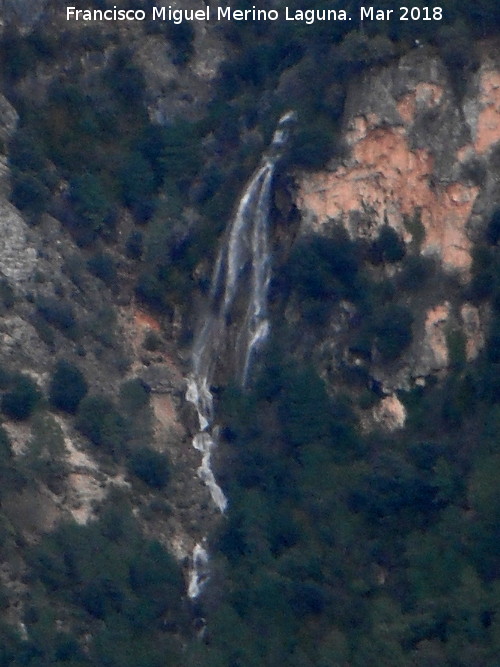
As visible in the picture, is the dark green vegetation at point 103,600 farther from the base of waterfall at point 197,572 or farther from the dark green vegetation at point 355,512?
the dark green vegetation at point 355,512

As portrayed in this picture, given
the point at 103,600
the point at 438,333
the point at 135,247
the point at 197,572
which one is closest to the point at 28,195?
the point at 135,247

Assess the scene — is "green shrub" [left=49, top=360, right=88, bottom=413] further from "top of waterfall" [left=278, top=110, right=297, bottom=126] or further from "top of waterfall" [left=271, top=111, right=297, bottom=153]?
"top of waterfall" [left=278, top=110, right=297, bottom=126]

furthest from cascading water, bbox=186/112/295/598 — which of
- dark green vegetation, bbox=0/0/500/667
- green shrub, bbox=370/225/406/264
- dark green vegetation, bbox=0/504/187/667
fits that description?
dark green vegetation, bbox=0/504/187/667

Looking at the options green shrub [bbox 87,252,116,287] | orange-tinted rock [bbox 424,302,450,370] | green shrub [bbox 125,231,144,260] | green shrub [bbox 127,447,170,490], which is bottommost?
green shrub [bbox 127,447,170,490]

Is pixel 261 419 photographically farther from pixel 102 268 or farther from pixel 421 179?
pixel 421 179

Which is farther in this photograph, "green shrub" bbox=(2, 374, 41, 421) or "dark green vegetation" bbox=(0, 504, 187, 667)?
"green shrub" bbox=(2, 374, 41, 421)
